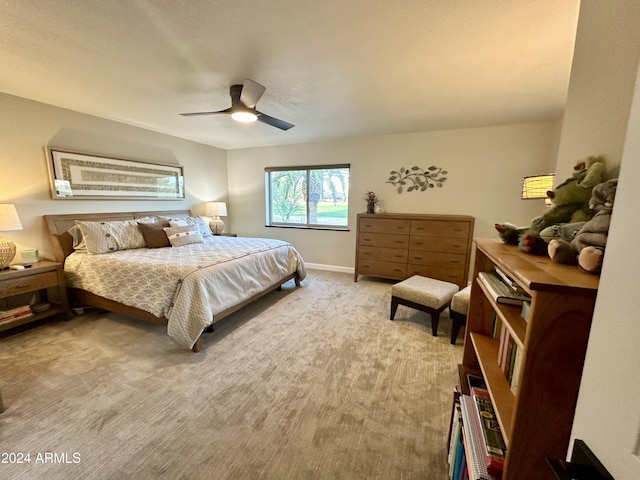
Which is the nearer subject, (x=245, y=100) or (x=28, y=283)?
(x=245, y=100)

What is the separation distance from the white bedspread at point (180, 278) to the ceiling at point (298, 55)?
1.62 meters

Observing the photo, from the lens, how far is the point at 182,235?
3.41 metres

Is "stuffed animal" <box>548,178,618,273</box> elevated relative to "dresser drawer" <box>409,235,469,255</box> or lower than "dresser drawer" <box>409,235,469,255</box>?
elevated

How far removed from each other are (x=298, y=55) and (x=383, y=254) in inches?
110

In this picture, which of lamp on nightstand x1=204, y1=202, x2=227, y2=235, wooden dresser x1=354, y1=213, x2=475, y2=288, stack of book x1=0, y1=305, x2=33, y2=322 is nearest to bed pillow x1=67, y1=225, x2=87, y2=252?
stack of book x1=0, y1=305, x2=33, y2=322

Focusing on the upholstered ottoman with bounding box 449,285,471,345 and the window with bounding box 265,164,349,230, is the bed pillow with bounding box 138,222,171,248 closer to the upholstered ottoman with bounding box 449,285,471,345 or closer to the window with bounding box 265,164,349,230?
the window with bounding box 265,164,349,230

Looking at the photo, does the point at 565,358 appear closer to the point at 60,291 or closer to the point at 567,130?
the point at 567,130

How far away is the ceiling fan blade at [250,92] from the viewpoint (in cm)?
195

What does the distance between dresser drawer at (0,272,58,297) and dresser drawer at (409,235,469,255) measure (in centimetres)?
419

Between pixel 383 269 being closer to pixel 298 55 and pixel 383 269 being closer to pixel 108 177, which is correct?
pixel 298 55

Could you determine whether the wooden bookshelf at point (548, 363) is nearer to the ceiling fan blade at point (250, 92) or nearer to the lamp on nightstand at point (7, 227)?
the ceiling fan blade at point (250, 92)

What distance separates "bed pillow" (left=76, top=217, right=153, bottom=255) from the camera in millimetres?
2837

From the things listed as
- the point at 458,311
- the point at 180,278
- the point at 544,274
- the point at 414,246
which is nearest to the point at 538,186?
the point at 458,311

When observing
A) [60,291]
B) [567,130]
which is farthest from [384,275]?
[60,291]
